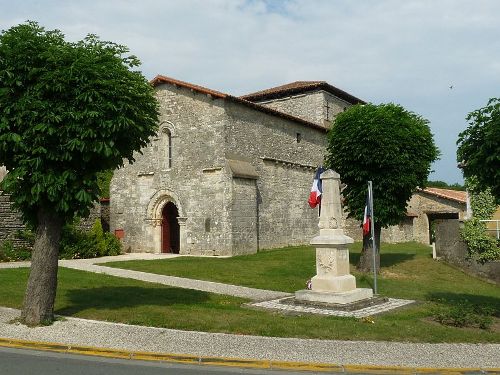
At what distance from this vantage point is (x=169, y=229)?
26188 millimetres

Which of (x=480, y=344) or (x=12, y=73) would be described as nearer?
(x=480, y=344)

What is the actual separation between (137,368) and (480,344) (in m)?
5.25

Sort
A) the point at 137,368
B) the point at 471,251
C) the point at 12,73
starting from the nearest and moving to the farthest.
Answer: the point at 137,368, the point at 12,73, the point at 471,251

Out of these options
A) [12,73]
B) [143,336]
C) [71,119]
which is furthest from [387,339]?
[12,73]

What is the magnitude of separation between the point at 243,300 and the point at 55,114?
242 inches

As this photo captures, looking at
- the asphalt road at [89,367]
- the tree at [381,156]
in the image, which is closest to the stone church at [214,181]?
the tree at [381,156]

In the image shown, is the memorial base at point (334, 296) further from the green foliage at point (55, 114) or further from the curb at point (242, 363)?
the green foliage at point (55, 114)

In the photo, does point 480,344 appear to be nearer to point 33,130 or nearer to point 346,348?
point 346,348

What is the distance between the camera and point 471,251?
63.1 ft

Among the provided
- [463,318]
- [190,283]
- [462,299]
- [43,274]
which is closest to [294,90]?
[190,283]

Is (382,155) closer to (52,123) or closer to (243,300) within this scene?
(243,300)

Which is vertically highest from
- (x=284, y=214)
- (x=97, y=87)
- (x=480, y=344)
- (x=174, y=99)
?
(x=174, y=99)

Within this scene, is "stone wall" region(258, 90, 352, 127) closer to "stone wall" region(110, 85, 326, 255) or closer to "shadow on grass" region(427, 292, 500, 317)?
"stone wall" region(110, 85, 326, 255)

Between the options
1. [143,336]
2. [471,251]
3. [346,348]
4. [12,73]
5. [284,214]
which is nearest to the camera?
[346,348]
